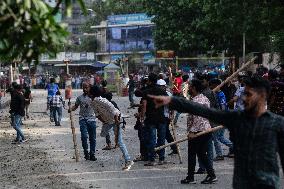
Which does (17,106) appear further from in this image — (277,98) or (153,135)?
(277,98)

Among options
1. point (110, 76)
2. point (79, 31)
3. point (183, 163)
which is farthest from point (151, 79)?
point (79, 31)

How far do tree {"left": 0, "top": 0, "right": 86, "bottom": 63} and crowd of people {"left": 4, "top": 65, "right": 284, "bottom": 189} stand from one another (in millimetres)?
1506

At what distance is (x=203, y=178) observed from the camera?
1219cm

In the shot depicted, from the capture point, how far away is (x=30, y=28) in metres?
4.58

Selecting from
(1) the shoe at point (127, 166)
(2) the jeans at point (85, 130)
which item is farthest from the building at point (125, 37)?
(1) the shoe at point (127, 166)

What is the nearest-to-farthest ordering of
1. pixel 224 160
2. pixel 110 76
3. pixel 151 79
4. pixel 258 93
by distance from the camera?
1. pixel 258 93
2. pixel 151 79
3. pixel 224 160
4. pixel 110 76

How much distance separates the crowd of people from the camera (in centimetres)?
577

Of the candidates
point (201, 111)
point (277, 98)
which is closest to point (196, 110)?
point (201, 111)

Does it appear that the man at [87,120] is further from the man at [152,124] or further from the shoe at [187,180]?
the shoe at [187,180]

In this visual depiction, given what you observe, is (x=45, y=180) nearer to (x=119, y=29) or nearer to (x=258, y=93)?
(x=258, y=93)

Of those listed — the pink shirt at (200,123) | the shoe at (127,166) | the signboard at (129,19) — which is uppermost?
the signboard at (129,19)

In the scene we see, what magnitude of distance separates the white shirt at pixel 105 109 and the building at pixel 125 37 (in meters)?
74.5

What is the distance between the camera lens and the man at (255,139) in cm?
574

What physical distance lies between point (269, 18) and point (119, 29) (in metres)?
72.0
